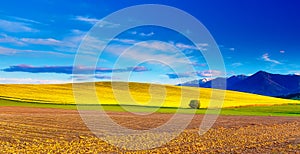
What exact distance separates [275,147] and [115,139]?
9107mm

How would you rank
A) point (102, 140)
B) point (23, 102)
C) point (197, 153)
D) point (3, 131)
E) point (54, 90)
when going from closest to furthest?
1. point (197, 153)
2. point (102, 140)
3. point (3, 131)
4. point (23, 102)
5. point (54, 90)

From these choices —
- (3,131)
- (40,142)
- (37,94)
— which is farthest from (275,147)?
(37,94)

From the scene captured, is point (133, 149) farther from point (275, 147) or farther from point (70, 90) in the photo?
point (70, 90)

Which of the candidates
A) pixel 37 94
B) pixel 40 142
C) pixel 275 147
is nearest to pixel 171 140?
pixel 275 147

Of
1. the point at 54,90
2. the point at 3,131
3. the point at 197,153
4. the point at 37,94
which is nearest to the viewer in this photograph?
the point at 197,153

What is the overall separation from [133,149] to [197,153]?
3210 millimetres

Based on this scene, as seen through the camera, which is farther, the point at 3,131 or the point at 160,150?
the point at 3,131

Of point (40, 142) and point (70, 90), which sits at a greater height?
point (70, 90)

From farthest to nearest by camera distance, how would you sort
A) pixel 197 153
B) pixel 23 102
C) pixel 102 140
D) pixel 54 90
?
pixel 54 90
pixel 23 102
pixel 102 140
pixel 197 153

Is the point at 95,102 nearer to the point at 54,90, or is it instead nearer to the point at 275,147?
the point at 54,90

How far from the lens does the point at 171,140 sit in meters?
20.8

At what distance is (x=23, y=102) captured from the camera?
198 ft

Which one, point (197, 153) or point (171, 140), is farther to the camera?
point (171, 140)

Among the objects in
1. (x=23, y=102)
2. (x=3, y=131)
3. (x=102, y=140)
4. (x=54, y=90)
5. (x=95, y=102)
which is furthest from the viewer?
(x=54, y=90)
